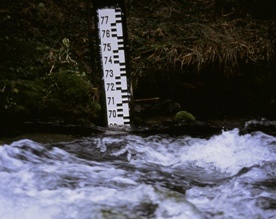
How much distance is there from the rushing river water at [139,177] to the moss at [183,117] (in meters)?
0.39

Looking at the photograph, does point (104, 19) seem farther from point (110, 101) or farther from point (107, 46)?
point (110, 101)

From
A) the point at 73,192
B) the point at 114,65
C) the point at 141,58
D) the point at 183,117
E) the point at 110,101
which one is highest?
the point at 141,58

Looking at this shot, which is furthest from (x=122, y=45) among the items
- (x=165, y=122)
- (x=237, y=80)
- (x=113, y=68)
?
(x=237, y=80)

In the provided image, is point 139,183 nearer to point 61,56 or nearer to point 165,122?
point 165,122

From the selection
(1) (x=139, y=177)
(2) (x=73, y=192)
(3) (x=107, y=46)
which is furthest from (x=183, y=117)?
(2) (x=73, y=192)

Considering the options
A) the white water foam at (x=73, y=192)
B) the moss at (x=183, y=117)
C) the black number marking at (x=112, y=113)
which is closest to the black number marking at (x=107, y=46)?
the black number marking at (x=112, y=113)

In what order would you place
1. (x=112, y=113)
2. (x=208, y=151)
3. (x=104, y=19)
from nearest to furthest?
(x=208, y=151) < (x=112, y=113) < (x=104, y=19)

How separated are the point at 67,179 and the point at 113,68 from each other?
5.77 ft

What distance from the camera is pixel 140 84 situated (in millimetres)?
4570

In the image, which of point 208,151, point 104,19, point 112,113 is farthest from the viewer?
point 104,19

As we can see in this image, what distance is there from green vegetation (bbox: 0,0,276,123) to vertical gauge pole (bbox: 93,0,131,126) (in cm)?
17

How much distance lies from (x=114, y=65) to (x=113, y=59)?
6 cm

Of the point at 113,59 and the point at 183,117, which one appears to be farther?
the point at 183,117

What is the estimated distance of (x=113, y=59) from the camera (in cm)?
419
